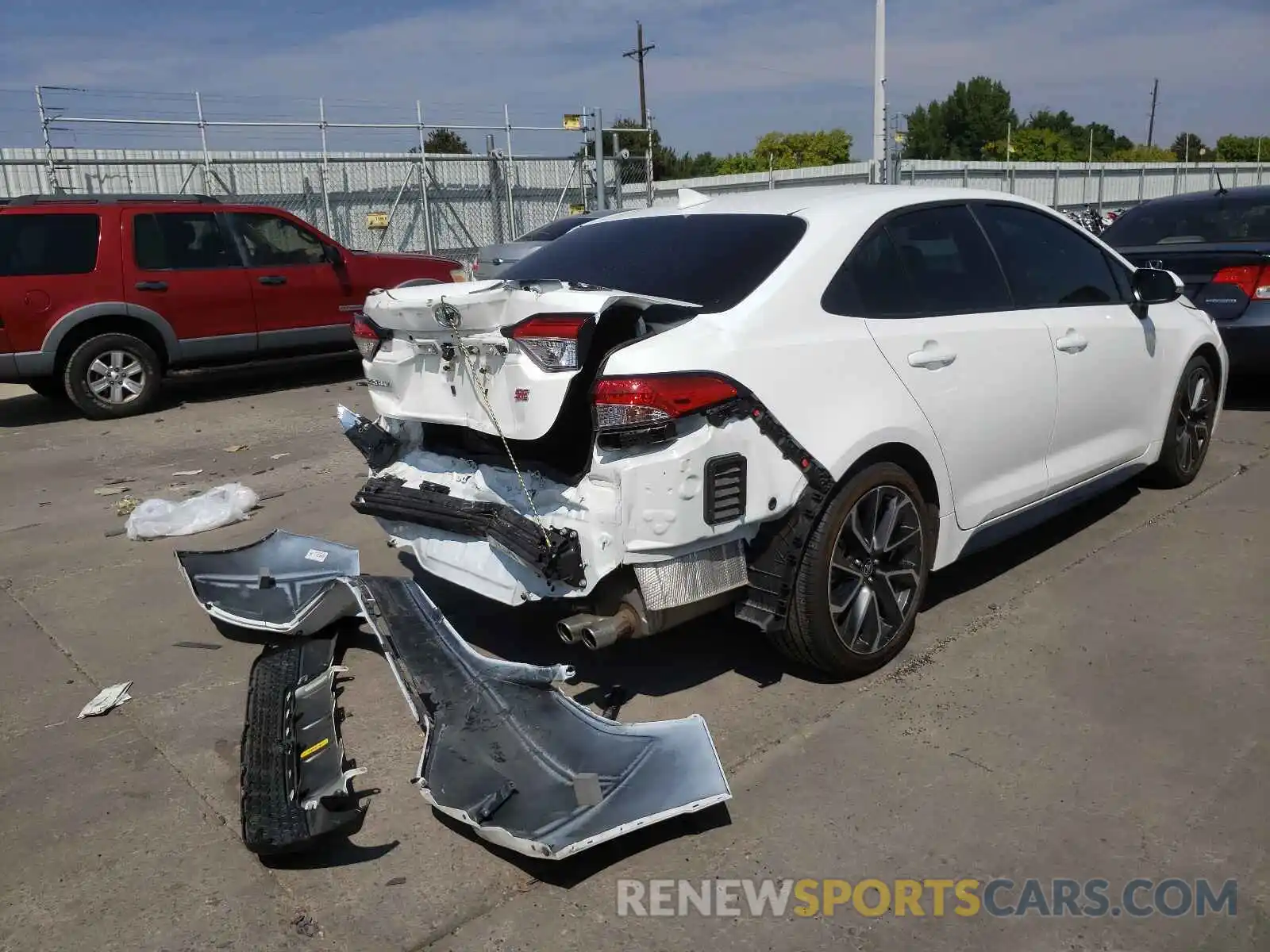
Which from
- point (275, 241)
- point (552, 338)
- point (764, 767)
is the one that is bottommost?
point (764, 767)

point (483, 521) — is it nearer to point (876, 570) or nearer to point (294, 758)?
point (294, 758)

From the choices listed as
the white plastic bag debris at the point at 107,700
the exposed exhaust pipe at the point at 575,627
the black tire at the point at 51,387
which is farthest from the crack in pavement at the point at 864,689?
the black tire at the point at 51,387

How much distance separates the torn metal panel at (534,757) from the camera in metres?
2.85

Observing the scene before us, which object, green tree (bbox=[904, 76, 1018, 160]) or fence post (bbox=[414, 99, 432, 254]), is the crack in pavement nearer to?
fence post (bbox=[414, 99, 432, 254])

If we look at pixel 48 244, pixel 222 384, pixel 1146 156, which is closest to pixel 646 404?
pixel 48 244

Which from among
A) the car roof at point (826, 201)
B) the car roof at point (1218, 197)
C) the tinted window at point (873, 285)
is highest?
the car roof at point (826, 201)

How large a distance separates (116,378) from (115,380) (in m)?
0.02

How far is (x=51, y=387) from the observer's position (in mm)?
9820

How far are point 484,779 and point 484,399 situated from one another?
122cm

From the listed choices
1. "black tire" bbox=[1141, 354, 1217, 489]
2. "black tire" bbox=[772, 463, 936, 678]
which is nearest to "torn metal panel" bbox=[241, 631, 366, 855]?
"black tire" bbox=[772, 463, 936, 678]

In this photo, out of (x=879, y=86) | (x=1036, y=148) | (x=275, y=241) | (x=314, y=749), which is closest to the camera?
(x=314, y=749)

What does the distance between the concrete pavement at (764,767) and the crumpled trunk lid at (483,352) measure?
3.50 feet

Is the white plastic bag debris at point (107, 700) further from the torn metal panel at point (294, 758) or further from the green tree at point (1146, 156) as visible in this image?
the green tree at point (1146, 156)

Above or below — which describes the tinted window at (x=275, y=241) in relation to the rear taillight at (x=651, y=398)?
above
